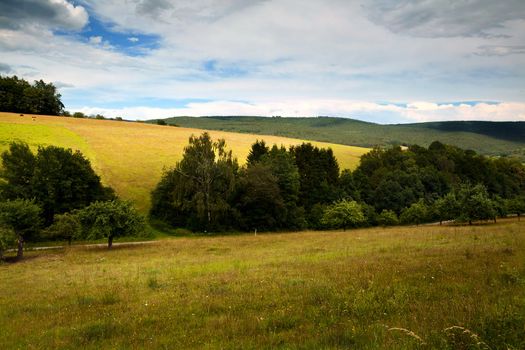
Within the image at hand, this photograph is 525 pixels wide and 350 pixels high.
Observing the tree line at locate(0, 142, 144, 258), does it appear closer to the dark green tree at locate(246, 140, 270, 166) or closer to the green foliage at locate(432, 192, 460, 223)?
the dark green tree at locate(246, 140, 270, 166)

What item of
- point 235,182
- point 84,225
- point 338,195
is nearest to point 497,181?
point 338,195

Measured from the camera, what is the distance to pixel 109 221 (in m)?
44.6

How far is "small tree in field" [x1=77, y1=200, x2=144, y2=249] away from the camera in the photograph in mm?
43750

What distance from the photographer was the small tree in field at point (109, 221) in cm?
4375

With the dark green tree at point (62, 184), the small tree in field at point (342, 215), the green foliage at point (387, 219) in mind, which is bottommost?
the green foliage at point (387, 219)

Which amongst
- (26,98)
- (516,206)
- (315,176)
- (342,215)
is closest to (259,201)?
(342,215)

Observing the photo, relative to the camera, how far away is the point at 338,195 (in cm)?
8412

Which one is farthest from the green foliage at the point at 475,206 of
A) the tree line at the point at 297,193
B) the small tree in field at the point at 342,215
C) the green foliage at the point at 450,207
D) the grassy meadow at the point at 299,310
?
the grassy meadow at the point at 299,310

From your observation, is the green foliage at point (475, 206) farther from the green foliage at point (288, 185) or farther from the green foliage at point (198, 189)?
the green foliage at point (198, 189)

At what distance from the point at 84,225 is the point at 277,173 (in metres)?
39.9

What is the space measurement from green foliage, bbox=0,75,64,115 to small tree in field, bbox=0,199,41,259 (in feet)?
334

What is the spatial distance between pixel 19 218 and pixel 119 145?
55994 mm

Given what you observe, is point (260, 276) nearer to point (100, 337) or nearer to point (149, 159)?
point (100, 337)

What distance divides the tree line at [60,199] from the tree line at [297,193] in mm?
12910
